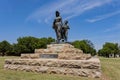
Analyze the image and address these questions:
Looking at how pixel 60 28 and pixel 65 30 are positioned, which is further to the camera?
pixel 65 30

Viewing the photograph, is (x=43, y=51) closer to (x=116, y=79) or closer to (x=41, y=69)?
(x=41, y=69)

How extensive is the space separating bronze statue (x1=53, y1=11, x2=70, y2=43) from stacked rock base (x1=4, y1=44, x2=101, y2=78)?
1.39 metres

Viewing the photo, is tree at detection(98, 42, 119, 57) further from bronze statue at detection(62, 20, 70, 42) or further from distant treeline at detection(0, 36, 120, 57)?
bronze statue at detection(62, 20, 70, 42)

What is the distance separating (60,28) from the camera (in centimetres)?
1691

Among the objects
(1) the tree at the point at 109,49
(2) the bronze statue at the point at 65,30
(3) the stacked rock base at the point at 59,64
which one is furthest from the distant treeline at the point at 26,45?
(3) the stacked rock base at the point at 59,64

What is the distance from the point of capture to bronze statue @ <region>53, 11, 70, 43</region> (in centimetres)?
1680

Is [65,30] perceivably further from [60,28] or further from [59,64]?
[59,64]

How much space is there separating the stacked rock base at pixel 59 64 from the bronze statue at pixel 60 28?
4.56 feet

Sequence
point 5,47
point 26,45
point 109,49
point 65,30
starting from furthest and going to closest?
point 109,49 → point 5,47 → point 26,45 → point 65,30

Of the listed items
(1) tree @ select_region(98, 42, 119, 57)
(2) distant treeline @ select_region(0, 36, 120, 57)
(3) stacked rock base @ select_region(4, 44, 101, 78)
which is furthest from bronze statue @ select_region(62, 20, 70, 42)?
(1) tree @ select_region(98, 42, 119, 57)

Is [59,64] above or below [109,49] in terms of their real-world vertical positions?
below

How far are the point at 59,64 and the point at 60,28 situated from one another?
479 centimetres

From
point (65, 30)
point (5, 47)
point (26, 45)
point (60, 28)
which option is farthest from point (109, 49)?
point (60, 28)

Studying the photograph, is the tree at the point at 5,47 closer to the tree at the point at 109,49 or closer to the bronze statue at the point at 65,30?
the tree at the point at 109,49
